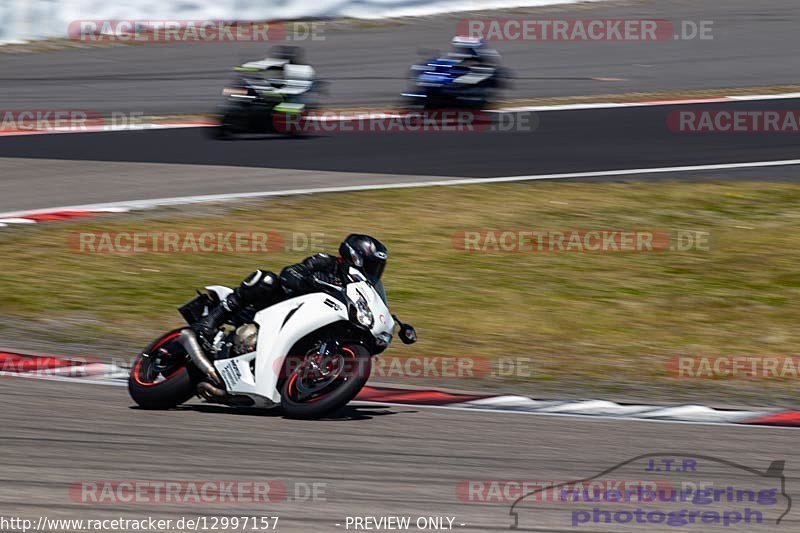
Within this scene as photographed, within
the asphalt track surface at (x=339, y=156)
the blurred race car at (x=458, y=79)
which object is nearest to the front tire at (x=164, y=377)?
the asphalt track surface at (x=339, y=156)

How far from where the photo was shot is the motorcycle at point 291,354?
6.89 m

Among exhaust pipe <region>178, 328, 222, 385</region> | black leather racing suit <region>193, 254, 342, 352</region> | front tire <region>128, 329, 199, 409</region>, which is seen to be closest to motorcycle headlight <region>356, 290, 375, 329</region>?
black leather racing suit <region>193, 254, 342, 352</region>

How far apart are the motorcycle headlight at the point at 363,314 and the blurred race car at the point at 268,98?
32.2 feet

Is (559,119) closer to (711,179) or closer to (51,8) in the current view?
(711,179)

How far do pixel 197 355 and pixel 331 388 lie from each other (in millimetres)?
765

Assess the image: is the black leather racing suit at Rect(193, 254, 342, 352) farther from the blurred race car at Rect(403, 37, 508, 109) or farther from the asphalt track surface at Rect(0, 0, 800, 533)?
the blurred race car at Rect(403, 37, 508, 109)

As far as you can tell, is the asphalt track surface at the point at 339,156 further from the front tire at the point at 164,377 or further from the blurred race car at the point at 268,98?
the front tire at the point at 164,377

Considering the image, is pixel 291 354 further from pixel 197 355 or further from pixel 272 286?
pixel 197 355

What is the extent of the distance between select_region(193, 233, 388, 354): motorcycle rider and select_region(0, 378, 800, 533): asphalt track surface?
64 cm

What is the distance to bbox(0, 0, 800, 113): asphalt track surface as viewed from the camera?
64.0 ft

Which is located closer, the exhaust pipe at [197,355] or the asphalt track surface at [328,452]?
the asphalt track surface at [328,452]

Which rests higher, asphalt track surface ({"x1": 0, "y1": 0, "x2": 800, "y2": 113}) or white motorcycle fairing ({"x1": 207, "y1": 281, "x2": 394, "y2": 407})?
asphalt track surface ({"x1": 0, "y1": 0, "x2": 800, "y2": 113})

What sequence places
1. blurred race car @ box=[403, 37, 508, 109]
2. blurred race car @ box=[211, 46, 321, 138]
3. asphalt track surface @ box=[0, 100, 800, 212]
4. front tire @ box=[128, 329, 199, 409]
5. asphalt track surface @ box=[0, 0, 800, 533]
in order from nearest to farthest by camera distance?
asphalt track surface @ box=[0, 0, 800, 533] → front tire @ box=[128, 329, 199, 409] → asphalt track surface @ box=[0, 100, 800, 212] → blurred race car @ box=[211, 46, 321, 138] → blurred race car @ box=[403, 37, 508, 109]

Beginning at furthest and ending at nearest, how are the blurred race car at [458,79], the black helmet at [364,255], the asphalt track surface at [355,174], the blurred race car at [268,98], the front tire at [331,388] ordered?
1. the blurred race car at [458,79]
2. the blurred race car at [268,98]
3. the black helmet at [364,255]
4. the front tire at [331,388]
5. the asphalt track surface at [355,174]
